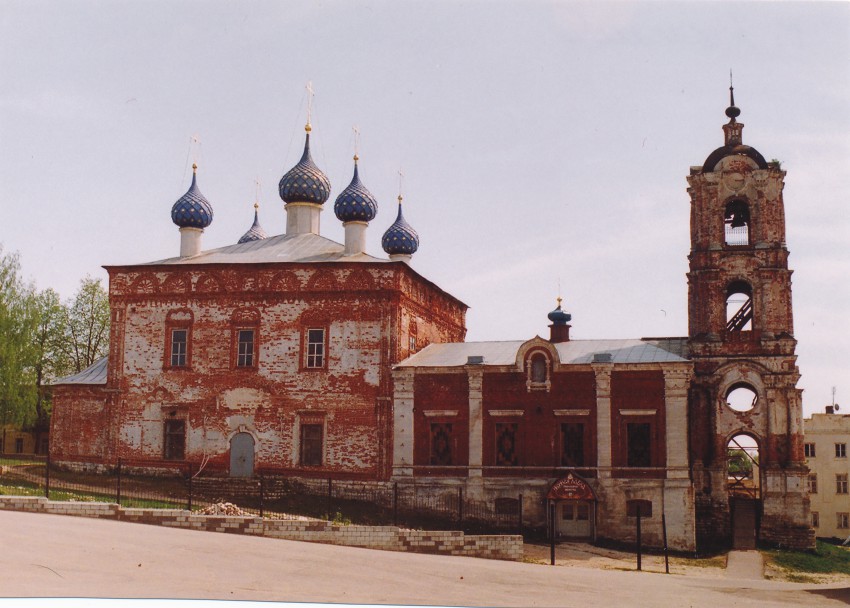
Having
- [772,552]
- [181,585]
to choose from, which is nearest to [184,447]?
[181,585]

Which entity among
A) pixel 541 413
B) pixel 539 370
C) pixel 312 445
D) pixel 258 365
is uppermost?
pixel 258 365

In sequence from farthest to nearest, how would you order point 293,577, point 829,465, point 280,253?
point 829,465 < point 280,253 < point 293,577

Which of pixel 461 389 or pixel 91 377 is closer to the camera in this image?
pixel 461 389

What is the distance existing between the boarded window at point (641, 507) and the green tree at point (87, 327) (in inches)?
1102

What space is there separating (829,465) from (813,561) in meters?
16.3

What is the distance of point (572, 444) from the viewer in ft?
84.2

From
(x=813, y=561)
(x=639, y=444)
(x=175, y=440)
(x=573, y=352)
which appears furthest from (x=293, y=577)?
(x=813, y=561)

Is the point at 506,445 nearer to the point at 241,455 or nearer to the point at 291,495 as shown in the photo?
the point at 291,495

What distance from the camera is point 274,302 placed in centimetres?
2820

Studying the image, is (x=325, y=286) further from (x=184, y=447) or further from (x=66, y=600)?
(x=66, y=600)

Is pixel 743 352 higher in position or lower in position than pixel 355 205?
lower

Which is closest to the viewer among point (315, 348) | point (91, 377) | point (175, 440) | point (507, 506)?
point (507, 506)

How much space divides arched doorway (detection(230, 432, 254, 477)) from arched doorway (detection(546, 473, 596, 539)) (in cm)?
873

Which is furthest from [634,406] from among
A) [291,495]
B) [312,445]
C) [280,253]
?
[280,253]
